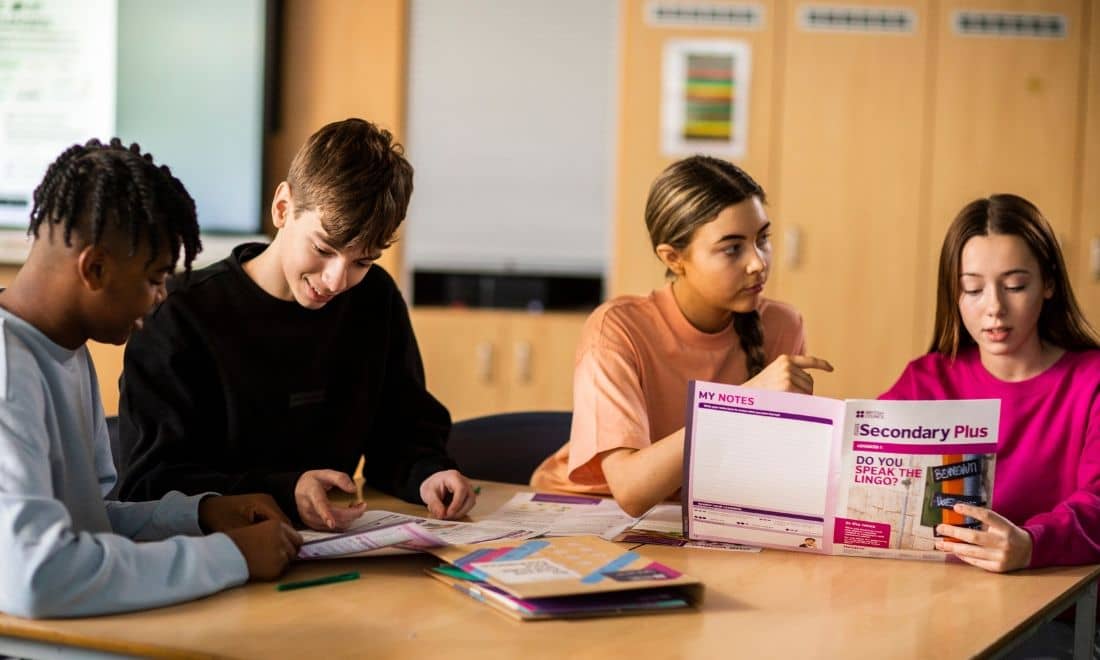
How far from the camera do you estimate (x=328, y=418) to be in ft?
6.00

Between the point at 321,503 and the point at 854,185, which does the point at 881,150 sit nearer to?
the point at 854,185

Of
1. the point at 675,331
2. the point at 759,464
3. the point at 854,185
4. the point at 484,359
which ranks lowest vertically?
the point at 484,359

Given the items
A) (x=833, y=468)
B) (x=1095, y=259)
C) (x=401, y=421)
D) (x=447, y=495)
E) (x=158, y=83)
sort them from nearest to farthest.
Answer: (x=833, y=468)
(x=447, y=495)
(x=401, y=421)
(x=1095, y=259)
(x=158, y=83)

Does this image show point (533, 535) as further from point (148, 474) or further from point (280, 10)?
point (280, 10)

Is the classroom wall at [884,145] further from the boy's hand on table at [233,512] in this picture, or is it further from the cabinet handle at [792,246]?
the boy's hand on table at [233,512]

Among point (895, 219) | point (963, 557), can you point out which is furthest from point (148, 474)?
point (895, 219)

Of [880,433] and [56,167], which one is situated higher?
[56,167]

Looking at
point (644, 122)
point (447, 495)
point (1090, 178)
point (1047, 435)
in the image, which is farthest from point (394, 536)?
point (1090, 178)

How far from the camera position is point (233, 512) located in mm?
1426

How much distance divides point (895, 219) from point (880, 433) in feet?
9.16

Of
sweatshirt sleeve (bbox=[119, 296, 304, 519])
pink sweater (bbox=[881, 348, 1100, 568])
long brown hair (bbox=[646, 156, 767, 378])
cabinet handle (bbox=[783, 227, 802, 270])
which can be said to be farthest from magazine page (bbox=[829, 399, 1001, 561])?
cabinet handle (bbox=[783, 227, 802, 270])

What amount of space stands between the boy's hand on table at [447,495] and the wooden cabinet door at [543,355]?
8.13ft

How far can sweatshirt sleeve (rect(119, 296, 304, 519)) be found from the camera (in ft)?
5.15

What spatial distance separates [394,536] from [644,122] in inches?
117
